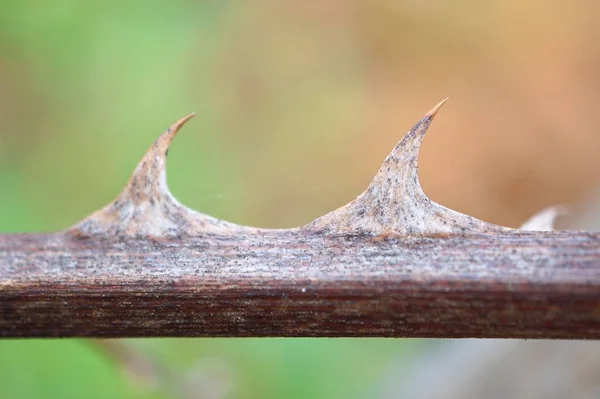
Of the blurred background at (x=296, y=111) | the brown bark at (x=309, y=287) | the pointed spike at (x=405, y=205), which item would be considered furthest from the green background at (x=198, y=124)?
the pointed spike at (x=405, y=205)

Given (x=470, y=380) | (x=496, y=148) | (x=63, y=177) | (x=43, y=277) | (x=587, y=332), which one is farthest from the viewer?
(x=496, y=148)

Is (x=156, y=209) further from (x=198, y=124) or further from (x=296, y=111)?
(x=296, y=111)

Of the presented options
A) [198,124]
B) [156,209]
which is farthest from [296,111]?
[156,209]

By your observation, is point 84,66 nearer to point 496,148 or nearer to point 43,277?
point 496,148

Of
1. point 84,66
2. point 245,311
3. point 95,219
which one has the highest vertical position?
point 84,66

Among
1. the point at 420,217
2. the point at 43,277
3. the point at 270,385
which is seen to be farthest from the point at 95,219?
the point at 270,385

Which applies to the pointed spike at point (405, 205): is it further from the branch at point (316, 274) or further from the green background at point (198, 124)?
the green background at point (198, 124)
